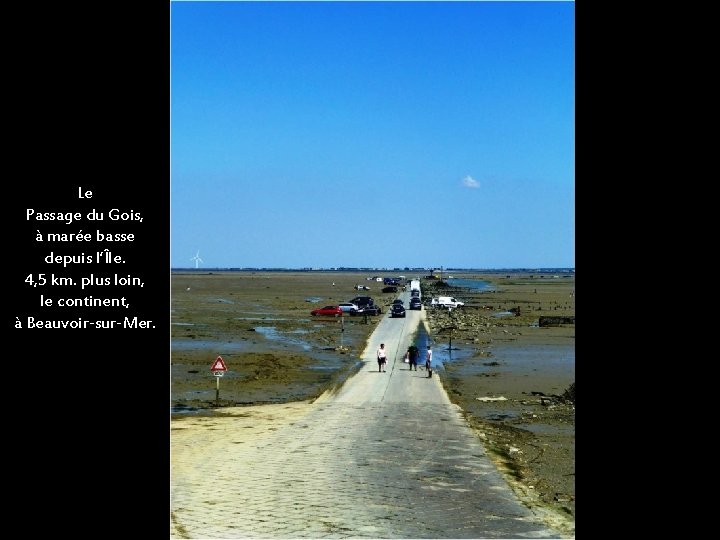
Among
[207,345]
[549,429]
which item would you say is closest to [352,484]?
[549,429]

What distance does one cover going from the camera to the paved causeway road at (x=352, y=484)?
13055 mm

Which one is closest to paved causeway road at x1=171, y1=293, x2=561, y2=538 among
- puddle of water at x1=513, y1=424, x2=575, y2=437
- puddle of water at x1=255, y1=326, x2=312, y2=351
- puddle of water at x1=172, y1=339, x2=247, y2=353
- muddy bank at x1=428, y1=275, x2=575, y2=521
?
muddy bank at x1=428, y1=275, x2=575, y2=521

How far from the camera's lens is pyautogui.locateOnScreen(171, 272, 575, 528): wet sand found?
65.4ft

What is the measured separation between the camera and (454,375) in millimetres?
34938

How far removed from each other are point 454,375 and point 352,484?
64.7ft

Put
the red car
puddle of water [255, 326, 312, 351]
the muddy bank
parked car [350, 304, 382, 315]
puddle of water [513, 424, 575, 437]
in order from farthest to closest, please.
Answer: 1. parked car [350, 304, 382, 315]
2. the red car
3. puddle of water [255, 326, 312, 351]
4. puddle of water [513, 424, 575, 437]
5. the muddy bank

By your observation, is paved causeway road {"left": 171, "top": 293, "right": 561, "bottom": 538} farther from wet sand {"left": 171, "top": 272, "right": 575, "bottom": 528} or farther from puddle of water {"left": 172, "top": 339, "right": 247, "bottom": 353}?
puddle of water {"left": 172, "top": 339, "right": 247, "bottom": 353}

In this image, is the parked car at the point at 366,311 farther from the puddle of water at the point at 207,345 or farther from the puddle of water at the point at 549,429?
the puddle of water at the point at 549,429

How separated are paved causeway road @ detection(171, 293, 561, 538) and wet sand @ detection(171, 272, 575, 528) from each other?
3.21ft

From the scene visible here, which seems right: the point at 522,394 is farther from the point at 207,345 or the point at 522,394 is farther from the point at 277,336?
the point at 277,336
